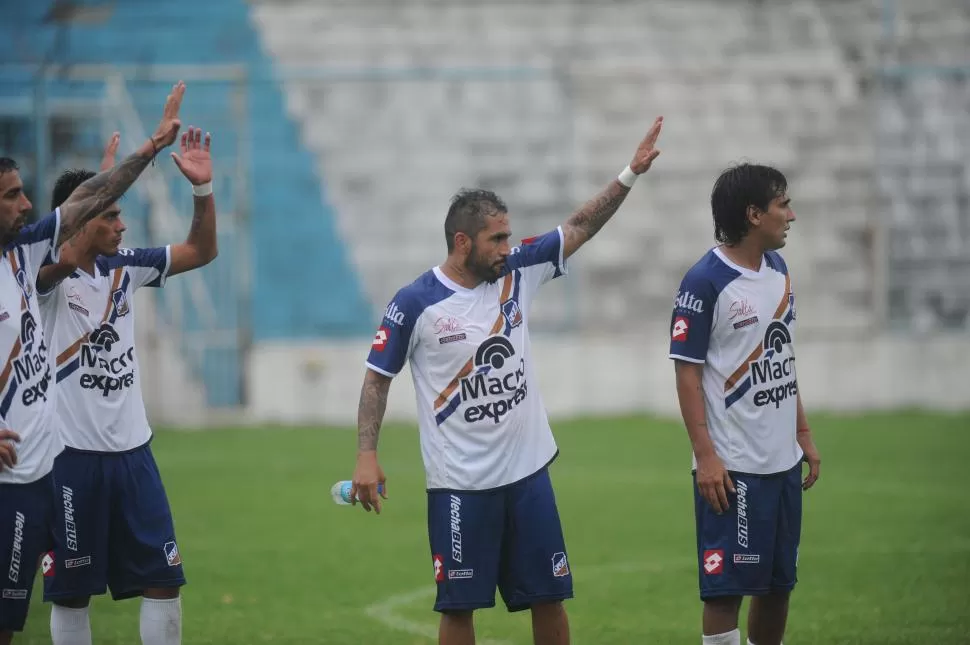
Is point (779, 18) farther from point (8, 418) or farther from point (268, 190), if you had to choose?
point (8, 418)

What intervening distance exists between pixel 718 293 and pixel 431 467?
1.56 meters

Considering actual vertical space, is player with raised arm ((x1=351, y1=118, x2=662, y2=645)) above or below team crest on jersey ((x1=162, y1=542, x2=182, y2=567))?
above

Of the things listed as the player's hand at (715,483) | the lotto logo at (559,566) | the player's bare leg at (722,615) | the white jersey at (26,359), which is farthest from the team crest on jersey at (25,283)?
the player's bare leg at (722,615)

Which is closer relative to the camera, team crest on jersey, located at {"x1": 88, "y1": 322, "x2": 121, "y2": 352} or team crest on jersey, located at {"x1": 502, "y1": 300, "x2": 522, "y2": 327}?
team crest on jersey, located at {"x1": 502, "y1": 300, "x2": 522, "y2": 327}

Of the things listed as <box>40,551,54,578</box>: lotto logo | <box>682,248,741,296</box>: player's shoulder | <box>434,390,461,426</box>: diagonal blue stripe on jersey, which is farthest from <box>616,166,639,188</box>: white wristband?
<box>40,551,54,578</box>: lotto logo

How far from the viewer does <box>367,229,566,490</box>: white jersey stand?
20.8 ft

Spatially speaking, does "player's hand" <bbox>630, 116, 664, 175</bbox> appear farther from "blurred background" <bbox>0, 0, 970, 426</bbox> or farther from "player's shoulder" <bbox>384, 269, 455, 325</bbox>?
"blurred background" <bbox>0, 0, 970, 426</bbox>

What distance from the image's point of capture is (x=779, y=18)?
21.1m

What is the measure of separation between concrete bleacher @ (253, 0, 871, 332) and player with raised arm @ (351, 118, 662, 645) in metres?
11.6

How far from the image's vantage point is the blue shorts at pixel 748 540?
625 centimetres

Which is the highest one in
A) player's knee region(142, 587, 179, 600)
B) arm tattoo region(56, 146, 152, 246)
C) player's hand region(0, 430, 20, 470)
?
arm tattoo region(56, 146, 152, 246)

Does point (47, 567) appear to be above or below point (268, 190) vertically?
below

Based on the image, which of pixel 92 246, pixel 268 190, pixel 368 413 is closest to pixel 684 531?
pixel 368 413

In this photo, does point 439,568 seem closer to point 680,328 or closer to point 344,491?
point 344,491
